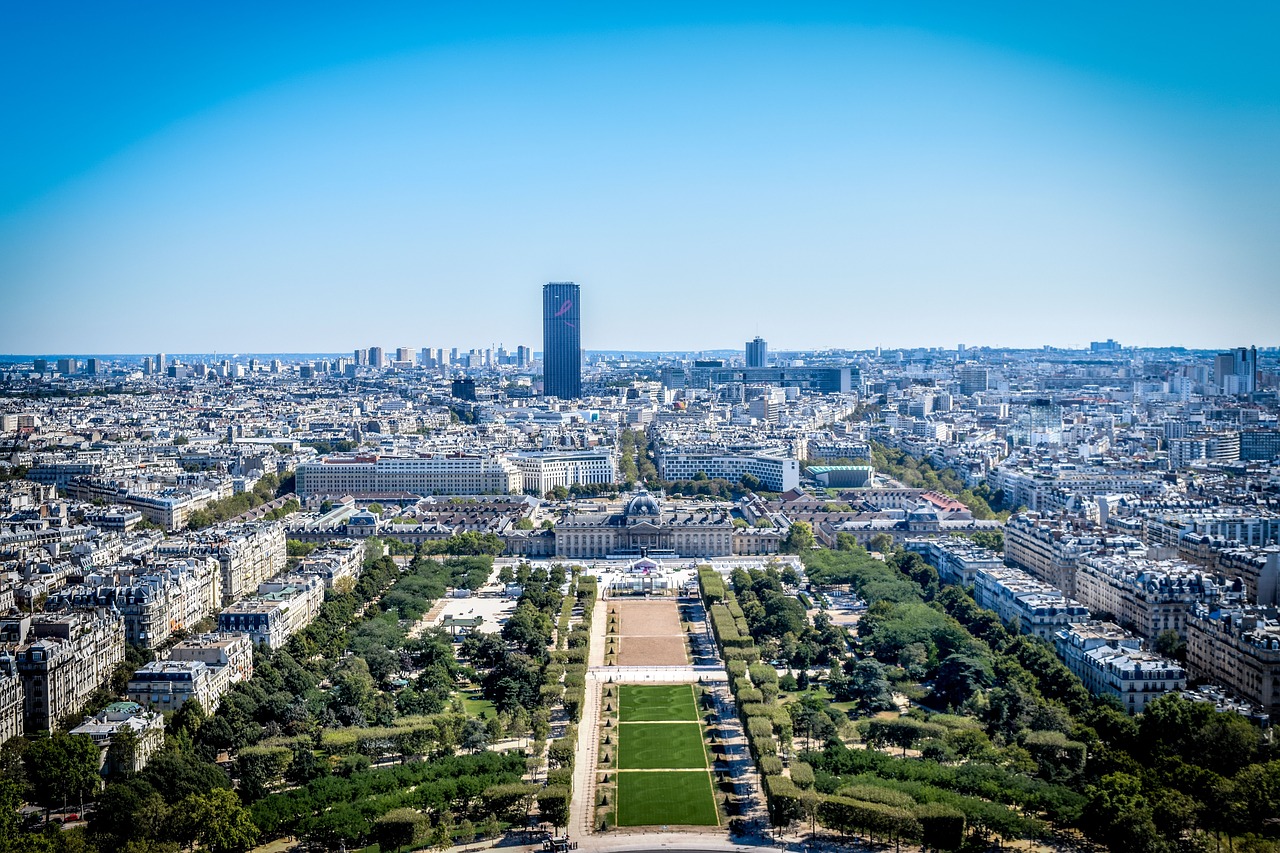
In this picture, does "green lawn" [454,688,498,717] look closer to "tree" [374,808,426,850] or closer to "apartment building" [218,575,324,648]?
"apartment building" [218,575,324,648]

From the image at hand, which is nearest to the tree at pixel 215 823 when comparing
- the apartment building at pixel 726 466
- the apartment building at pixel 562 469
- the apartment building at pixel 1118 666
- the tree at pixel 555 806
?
the tree at pixel 555 806

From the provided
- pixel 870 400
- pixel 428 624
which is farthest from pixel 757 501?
pixel 870 400

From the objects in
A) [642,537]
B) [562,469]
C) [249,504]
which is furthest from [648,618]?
[562,469]

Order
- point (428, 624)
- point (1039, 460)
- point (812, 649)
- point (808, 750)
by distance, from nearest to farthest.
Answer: point (808, 750) < point (812, 649) < point (428, 624) < point (1039, 460)

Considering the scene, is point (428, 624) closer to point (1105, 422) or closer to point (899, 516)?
point (899, 516)

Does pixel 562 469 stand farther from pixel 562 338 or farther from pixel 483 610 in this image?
pixel 562 338

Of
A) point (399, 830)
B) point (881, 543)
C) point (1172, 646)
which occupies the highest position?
point (1172, 646)

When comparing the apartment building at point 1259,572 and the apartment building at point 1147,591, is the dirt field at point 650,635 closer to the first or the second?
the apartment building at point 1147,591

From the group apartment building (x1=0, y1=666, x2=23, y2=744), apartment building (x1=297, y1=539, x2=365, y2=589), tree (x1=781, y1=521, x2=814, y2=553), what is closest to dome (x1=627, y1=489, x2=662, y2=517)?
tree (x1=781, y1=521, x2=814, y2=553)
